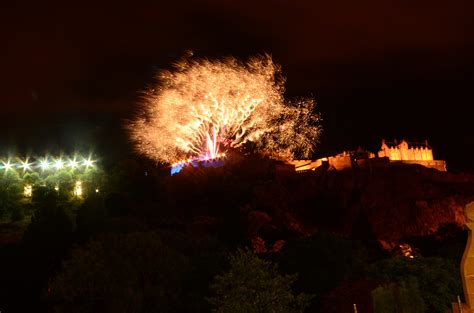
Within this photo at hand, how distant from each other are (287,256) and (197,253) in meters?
5.13

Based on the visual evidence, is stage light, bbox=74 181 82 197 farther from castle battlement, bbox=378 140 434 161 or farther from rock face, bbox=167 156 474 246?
castle battlement, bbox=378 140 434 161

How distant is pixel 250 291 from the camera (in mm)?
18750

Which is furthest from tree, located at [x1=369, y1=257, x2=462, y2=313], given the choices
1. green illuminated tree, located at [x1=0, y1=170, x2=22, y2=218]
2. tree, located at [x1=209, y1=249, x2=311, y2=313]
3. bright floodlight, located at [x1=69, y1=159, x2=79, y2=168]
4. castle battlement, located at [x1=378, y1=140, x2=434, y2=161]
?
bright floodlight, located at [x1=69, y1=159, x2=79, y2=168]

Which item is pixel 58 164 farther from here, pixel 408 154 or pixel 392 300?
pixel 392 300

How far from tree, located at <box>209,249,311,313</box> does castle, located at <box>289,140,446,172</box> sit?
4728 cm

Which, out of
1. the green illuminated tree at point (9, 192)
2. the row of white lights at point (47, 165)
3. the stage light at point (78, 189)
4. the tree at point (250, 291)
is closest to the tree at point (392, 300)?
the tree at point (250, 291)

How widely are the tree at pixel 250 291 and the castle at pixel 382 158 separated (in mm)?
47281

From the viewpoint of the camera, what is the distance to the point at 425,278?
866 inches

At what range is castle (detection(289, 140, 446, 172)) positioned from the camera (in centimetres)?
6419

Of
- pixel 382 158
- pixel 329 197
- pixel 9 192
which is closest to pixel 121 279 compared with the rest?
pixel 9 192

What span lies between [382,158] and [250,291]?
49.8 meters

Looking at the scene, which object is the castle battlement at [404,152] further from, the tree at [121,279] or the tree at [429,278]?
the tree at [121,279]

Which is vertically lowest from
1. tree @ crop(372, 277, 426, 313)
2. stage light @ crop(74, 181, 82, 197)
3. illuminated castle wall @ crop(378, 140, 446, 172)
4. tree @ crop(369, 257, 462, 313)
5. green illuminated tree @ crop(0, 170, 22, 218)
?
tree @ crop(372, 277, 426, 313)

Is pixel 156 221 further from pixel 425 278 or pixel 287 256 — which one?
pixel 425 278
